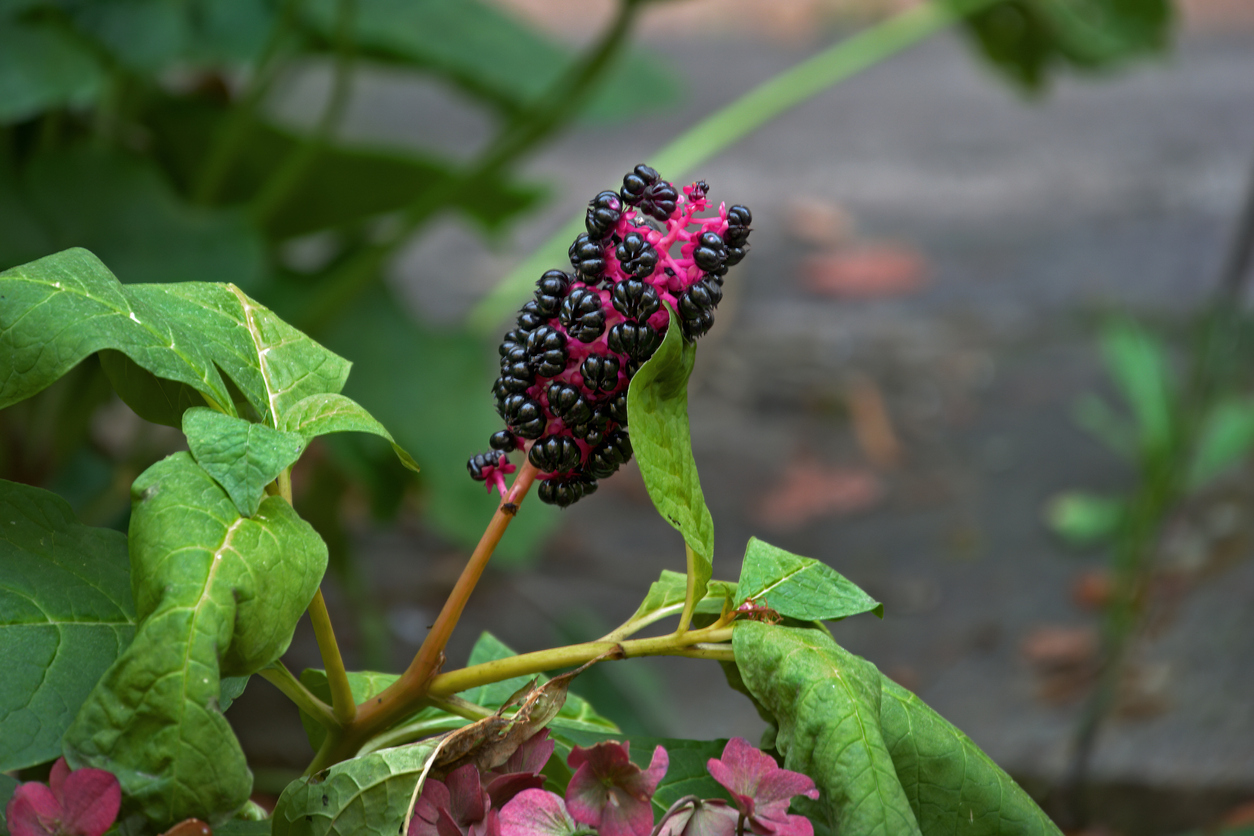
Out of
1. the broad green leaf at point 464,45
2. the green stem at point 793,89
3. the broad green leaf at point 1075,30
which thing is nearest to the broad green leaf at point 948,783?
the broad green leaf at point 464,45

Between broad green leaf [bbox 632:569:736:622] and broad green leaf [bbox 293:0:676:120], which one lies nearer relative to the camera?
broad green leaf [bbox 632:569:736:622]

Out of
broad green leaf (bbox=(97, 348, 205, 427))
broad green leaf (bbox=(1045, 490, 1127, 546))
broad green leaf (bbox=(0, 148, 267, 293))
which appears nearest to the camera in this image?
broad green leaf (bbox=(97, 348, 205, 427))

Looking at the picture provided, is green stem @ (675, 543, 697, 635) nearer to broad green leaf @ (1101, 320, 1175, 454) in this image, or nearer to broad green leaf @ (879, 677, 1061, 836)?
broad green leaf @ (879, 677, 1061, 836)

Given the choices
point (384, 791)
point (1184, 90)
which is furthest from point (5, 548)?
point (1184, 90)

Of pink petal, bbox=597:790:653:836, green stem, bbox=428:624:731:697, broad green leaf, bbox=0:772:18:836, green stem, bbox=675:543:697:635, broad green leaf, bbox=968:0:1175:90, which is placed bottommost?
broad green leaf, bbox=0:772:18:836

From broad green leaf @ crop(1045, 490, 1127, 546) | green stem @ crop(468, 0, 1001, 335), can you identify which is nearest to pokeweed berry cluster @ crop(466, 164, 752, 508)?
green stem @ crop(468, 0, 1001, 335)

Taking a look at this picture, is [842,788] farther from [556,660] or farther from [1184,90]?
[1184,90]
